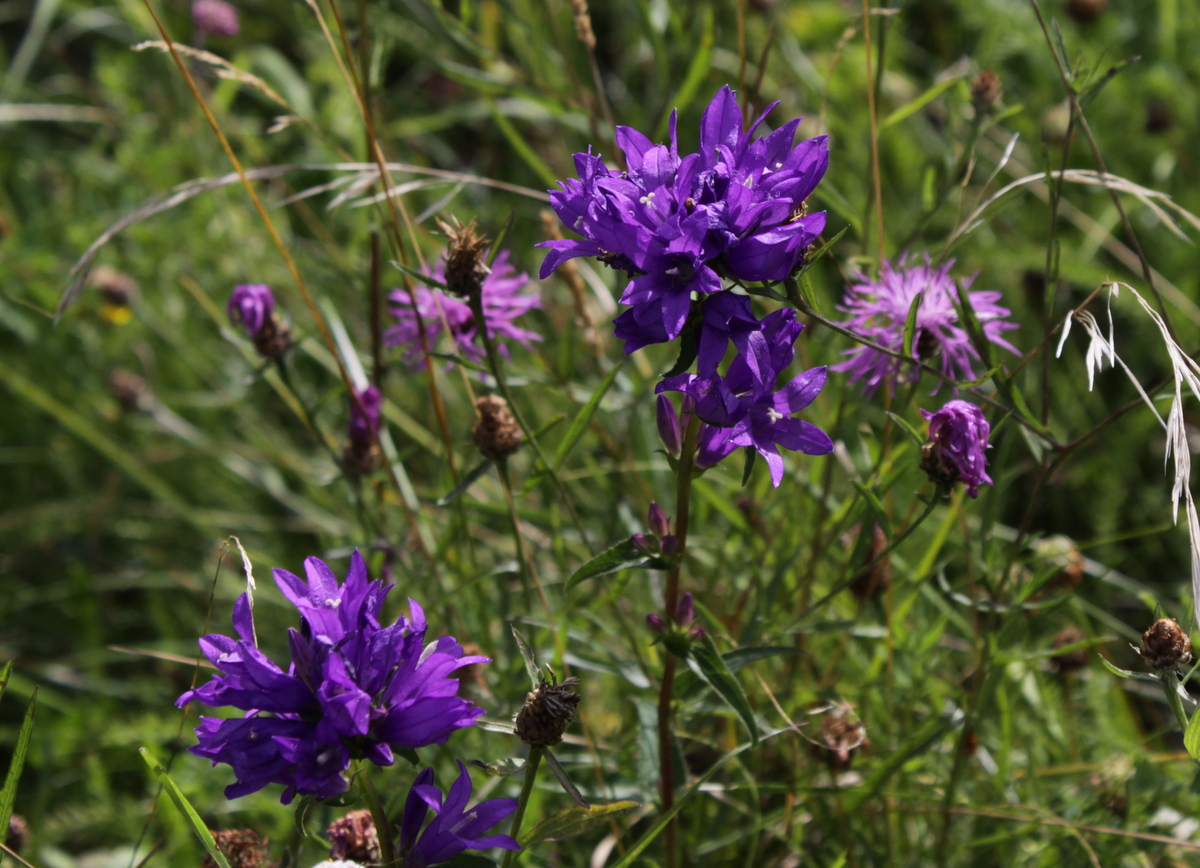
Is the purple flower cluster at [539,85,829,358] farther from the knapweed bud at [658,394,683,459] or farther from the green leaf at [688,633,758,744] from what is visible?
the green leaf at [688,633,758,744]

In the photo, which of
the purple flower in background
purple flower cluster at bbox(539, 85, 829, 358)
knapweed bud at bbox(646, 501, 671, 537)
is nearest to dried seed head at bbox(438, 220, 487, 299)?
purple flower cluster at bbox(539, 85, 829, 358)

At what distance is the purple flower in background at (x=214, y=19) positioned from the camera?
4.09 meters

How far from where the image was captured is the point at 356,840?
1.66 meters

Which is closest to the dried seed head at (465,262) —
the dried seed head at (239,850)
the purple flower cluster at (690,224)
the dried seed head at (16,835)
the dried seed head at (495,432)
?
the dried seed head at (495,432)

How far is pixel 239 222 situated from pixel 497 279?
1905 mm

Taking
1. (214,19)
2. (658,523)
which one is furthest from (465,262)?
(214,19)

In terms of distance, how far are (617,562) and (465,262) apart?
24.7 inches

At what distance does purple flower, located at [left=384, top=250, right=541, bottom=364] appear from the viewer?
2244mm

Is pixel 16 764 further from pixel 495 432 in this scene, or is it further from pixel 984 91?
pixel 984 91

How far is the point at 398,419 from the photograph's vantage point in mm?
3199

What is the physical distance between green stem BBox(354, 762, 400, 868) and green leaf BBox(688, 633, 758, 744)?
532 mm

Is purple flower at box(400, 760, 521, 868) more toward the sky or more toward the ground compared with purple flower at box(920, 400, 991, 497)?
more toward the ground

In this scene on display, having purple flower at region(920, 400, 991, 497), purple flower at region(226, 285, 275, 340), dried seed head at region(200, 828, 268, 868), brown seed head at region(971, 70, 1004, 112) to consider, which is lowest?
dried seed head at region(200, 828, 268, 868)

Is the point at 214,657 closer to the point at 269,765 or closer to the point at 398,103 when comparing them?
the point at 269,765
